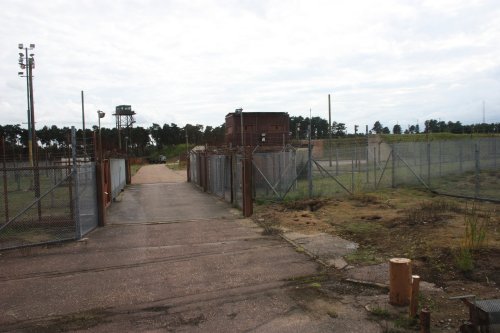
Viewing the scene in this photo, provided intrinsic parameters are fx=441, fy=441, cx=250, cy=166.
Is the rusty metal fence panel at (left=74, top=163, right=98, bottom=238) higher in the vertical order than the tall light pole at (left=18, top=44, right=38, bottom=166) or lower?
lower

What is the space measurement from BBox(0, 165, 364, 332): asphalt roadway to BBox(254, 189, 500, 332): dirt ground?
3.80 ft

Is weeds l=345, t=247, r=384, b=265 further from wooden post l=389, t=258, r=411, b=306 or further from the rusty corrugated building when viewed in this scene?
the rusty corrugated building

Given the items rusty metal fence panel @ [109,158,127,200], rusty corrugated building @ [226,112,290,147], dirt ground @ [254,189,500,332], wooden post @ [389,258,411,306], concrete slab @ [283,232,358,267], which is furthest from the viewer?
rusty corrugated building @ [226,112,290,147]

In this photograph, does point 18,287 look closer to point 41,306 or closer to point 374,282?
point 41,306

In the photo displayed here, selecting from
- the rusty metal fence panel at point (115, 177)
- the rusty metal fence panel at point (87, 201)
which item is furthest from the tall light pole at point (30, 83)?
the rusty metal fence panel at point (87, 201)

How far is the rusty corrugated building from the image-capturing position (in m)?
34.0

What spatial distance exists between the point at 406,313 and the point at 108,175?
14.6 metres

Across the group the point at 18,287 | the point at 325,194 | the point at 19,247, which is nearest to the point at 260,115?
the point at 325,194

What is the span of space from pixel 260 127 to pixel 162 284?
28.8 metres

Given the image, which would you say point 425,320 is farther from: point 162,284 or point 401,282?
point 162,284

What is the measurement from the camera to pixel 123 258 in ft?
29.5

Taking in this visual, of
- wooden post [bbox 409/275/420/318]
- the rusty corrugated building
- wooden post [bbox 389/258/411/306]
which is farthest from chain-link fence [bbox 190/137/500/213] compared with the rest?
wooden post [bbox 409/275/420/318]

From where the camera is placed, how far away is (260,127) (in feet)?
116

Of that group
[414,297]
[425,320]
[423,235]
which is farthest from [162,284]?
[423,235]
